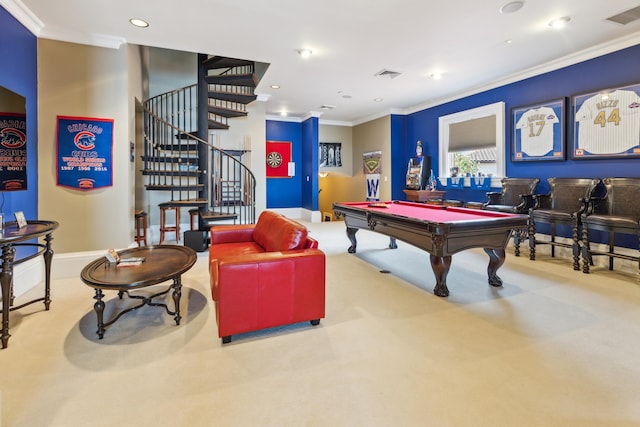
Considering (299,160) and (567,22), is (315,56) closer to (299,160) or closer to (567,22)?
(567,22)

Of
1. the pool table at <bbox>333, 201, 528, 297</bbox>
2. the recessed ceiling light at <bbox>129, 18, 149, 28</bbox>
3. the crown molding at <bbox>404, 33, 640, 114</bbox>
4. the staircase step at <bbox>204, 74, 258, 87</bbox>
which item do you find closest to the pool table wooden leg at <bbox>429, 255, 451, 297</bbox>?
the pool table at <bbox>333, 201, 528, 297</bbox>

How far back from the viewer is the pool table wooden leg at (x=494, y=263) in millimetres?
3424

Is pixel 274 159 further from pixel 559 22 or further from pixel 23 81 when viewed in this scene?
pixel 559 22

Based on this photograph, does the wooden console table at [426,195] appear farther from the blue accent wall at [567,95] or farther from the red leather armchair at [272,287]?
the red leather armchair at [272,287]

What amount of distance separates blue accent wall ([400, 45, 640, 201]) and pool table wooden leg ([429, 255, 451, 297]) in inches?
118

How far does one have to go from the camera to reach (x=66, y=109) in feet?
12.4

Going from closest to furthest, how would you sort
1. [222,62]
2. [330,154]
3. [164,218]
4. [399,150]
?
[164,218]
[222,62]
[399,150]
[330,154]

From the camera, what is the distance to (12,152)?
288 centimetres

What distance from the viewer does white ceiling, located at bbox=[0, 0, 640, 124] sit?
326 cm

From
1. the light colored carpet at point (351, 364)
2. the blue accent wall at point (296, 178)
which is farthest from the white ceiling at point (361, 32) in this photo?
the blue accent wall at point (296, 178)

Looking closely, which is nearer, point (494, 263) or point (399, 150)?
point (494, 263)

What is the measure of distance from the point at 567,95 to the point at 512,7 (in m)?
2.22

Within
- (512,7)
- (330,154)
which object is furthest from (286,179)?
(512,7)

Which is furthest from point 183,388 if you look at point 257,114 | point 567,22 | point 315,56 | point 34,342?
point 257,114
